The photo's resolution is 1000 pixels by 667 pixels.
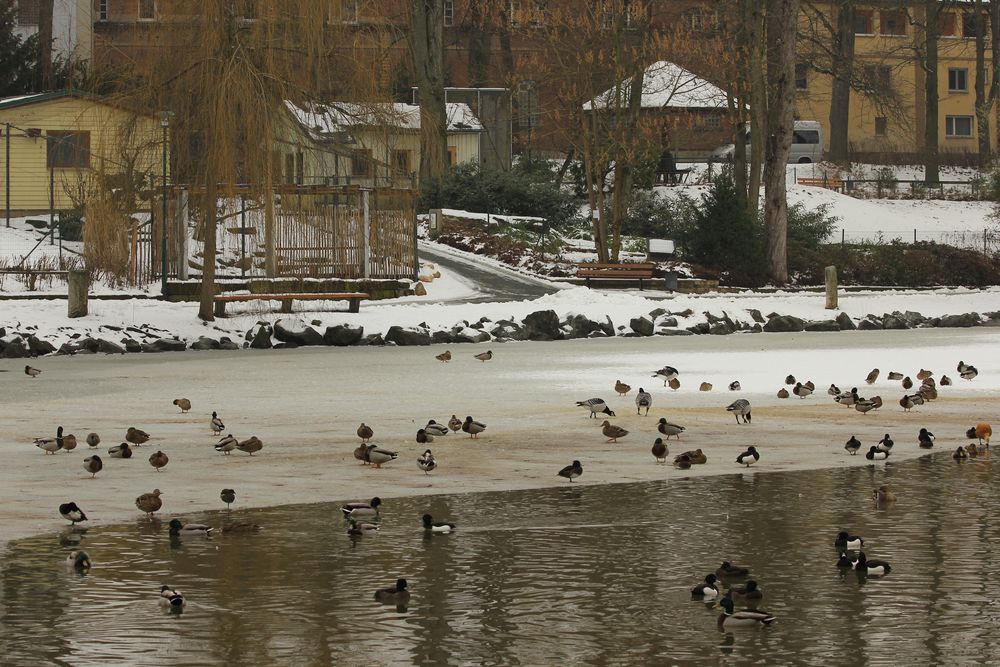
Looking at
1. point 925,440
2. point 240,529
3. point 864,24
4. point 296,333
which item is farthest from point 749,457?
point 864,24

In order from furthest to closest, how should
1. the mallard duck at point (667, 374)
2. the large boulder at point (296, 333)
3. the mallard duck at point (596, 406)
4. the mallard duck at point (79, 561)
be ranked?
1. the large boulder at point (296, 333)
2. the mallard duck at point (667, 374)
3. the mallard duck at point (596, 406)
4. the mallard duck at point (79, 561)

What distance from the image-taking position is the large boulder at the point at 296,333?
3184 centimetres

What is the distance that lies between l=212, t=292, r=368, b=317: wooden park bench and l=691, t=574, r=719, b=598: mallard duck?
927 inches

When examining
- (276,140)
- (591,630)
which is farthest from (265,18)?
(591,630)

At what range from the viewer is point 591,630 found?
944 cm

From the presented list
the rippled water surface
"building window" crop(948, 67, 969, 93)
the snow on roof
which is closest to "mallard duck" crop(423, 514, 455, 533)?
the rippled water surface

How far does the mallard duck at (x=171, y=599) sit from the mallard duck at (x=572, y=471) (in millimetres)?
5377

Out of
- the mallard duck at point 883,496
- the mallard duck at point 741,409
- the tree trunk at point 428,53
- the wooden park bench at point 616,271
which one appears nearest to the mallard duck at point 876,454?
the mallard duck at point 883,496

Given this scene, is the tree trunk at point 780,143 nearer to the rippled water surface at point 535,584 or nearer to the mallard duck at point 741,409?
the mallard duck at point 741,409

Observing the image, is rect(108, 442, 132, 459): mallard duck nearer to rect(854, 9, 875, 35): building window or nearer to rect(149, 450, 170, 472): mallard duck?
rect(149, 450, 170, 472): mallard duck

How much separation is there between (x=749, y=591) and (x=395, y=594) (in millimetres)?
2232

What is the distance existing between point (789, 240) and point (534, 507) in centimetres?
3905

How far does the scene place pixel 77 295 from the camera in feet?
103

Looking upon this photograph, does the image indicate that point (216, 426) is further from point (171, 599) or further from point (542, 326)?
point (542, 326)
